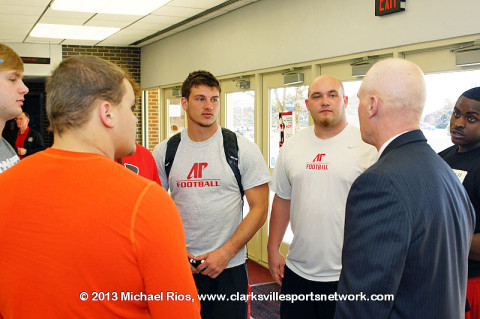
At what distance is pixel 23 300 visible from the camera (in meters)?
0.96

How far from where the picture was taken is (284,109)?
504 centimetres

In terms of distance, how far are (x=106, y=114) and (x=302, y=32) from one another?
149 inches

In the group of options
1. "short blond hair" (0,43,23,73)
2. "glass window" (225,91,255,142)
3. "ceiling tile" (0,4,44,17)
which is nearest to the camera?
"short blond hair" (0,43,23,73)

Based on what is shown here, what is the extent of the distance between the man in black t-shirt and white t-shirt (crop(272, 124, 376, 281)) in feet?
1.43

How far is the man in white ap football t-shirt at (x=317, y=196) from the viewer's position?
7.43ft

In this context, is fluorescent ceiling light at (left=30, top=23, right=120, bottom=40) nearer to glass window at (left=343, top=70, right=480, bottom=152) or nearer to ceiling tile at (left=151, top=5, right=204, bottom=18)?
ceiling tile at (left=151, top=5, right=204, bottom=18)

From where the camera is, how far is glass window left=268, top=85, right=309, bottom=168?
188 inches

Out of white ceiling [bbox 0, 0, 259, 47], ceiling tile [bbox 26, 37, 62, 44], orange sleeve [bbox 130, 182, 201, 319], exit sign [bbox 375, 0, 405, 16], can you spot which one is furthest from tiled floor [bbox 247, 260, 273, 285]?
ceiling tile [bbox 26, 37, 62, 44]

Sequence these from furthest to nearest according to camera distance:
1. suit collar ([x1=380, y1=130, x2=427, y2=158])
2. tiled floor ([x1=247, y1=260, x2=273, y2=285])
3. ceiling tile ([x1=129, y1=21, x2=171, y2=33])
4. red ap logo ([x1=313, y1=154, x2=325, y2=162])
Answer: ceiling tile ([x1=129, y1=21, x2=171, y2=33]) → tiled floor ([x1=247, y1=260, x2=273, y2=285]) → red ap logo ([x1=313, y1=154, x2=325, y2=162]) → suit collar ([x1=380, y1=130, x2=427, y2=158])

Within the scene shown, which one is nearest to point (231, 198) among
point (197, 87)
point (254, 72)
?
point (197, 87)

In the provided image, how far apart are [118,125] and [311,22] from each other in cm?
371

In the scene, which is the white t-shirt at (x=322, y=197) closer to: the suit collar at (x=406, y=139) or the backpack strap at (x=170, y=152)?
the backpack strap at (x=170, y=152)

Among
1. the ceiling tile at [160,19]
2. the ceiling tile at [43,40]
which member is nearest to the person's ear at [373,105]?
the ceiling tile at [160,19]

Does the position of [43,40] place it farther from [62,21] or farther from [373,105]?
[373,105]
